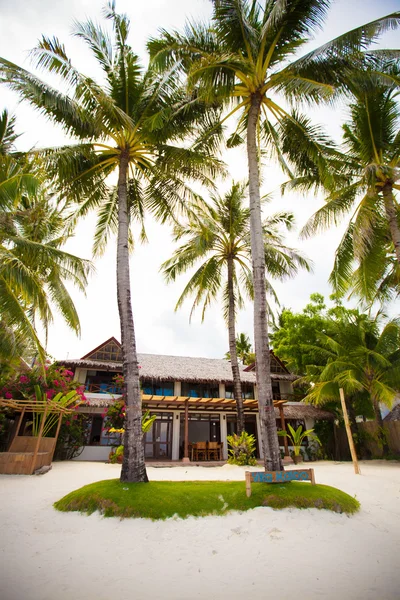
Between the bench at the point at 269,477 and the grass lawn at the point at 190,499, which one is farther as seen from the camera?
the bench at the point at 269,477

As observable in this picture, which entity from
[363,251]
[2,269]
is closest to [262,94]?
[363,251]

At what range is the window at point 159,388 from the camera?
17.6 metres

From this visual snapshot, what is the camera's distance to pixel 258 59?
23.5 ft

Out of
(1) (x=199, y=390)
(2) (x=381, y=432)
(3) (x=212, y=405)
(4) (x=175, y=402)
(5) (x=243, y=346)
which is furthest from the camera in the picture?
(5) (x=243, y=346)

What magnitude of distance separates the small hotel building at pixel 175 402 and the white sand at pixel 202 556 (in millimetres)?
9753

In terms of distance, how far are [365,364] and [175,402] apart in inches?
362

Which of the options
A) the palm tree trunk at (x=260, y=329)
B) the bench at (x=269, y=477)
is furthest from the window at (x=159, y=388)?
the bench at (x=269, y=477)

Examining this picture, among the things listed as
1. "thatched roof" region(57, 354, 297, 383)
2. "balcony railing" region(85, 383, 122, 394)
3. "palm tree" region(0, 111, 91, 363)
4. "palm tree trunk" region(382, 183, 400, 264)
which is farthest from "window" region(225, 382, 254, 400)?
"palm tree trunk" region(382, 183, 400, 264)

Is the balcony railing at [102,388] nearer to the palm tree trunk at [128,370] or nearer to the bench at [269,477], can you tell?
the palm tree trunk at [128,370]

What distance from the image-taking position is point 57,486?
7895 millimetres

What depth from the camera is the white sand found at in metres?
3.21

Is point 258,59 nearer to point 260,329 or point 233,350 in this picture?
point 260,329

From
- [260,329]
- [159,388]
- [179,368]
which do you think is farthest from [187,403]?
[260,329]

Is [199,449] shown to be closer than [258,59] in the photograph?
No
